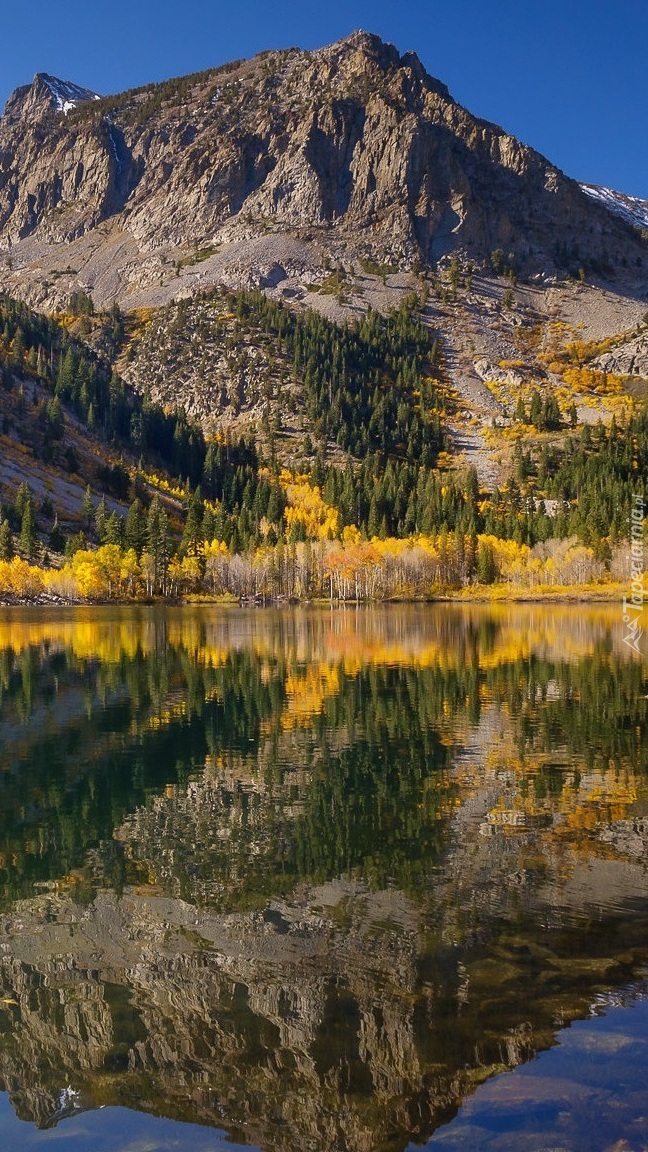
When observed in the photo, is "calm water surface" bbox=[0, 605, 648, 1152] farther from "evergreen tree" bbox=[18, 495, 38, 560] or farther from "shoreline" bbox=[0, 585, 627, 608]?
"evergreen tree" bbox=[18, 495, 38, 560]

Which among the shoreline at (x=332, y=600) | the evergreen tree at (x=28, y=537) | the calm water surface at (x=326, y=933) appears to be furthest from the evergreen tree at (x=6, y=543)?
the calm water surface at (x=326, y=933)

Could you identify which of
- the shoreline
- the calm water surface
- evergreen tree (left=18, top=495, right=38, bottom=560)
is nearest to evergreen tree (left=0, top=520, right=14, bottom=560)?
evergreen tree (left=18, top=495, right=38, bottom=560)

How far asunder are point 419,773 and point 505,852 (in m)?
8.12

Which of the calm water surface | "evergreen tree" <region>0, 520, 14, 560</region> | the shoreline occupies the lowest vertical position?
the calm water surface

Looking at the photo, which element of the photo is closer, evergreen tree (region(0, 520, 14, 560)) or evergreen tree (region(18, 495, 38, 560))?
evergreen tree (region(0, 520, 14, 560))

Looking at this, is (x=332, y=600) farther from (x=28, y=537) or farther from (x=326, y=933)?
(x=326, y=933)

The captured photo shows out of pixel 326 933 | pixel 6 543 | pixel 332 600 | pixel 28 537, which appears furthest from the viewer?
pixel 332 600

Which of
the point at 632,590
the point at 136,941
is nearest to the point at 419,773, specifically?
the point at 136,941

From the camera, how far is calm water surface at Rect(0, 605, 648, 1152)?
10594mm

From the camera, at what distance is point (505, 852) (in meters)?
20.1

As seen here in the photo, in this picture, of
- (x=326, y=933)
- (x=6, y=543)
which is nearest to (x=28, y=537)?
(x=6, y=543)

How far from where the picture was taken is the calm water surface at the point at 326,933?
10594 mm

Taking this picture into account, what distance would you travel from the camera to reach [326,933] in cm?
1552

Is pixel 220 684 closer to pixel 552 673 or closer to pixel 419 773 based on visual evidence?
pixel 552 673
